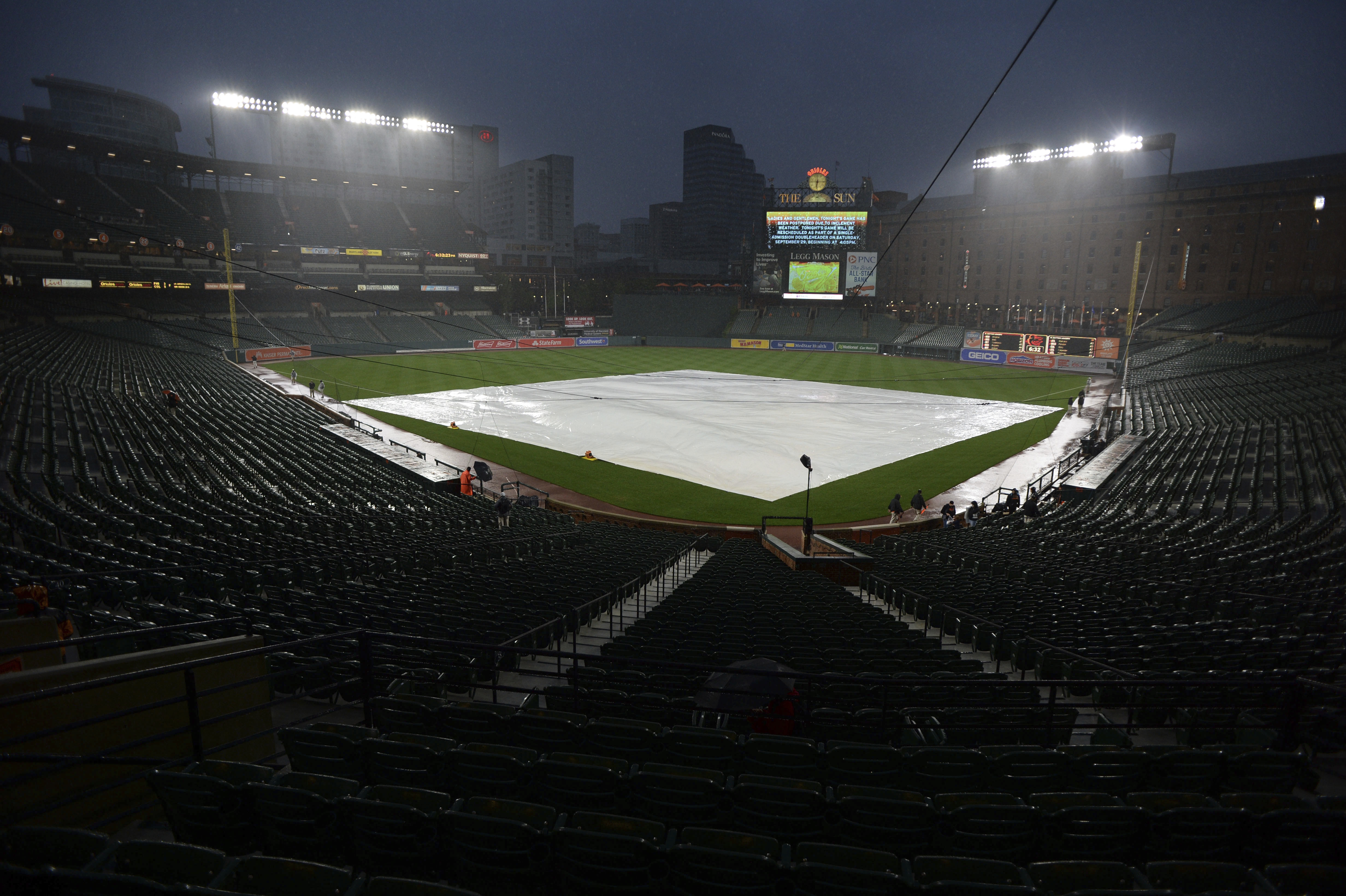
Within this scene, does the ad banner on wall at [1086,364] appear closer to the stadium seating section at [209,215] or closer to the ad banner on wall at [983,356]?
the ad banner on wall at [983,356]

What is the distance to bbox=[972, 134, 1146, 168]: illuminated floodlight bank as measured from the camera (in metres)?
81.0

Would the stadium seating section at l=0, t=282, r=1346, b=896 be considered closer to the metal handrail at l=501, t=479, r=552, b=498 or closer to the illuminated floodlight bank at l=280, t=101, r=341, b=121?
the metal handrail at l=501, t=479, r=552, b=498

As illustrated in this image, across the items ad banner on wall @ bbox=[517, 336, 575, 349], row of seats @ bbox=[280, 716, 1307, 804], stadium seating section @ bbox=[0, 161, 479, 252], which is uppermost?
stadium seating section @ bbox=[0, 161, 479, 252]

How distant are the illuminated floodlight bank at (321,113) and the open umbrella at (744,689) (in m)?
101

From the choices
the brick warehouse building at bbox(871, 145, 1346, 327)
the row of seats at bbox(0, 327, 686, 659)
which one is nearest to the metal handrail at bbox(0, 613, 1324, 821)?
the row of seats at bbox(0, 327, 686, 659)

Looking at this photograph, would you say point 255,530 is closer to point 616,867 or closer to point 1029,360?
point 616,867

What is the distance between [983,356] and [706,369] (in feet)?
109

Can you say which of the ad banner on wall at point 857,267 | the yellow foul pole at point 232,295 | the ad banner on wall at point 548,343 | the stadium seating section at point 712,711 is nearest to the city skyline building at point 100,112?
the yellow foul pole at point 232,295

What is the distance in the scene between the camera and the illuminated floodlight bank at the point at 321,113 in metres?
85.6

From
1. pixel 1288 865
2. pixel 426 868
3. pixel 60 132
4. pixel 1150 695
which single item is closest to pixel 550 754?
pixel 426 868

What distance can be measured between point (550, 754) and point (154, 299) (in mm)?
93157

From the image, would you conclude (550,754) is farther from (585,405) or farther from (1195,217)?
(1195,217)

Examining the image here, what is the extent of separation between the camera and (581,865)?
3.74m

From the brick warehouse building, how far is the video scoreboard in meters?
15.8
